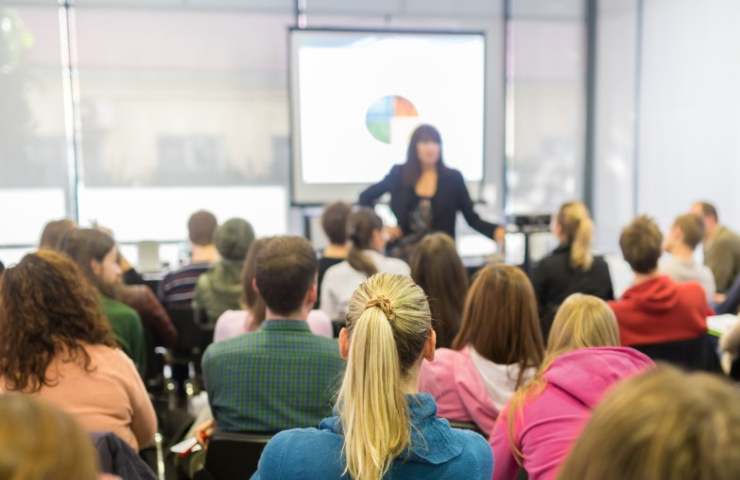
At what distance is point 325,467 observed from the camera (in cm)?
143

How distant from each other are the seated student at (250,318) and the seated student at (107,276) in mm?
329

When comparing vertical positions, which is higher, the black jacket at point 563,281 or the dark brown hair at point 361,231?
the dark brown hair at point 361,231

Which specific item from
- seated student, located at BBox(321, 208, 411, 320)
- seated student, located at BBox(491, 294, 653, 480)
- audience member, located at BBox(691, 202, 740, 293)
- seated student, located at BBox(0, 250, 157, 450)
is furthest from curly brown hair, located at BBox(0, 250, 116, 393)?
audience member, located at BBox(691, 202, 740, 293)

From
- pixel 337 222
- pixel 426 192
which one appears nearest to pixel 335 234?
pixel 337 222

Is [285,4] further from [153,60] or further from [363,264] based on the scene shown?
[363,264]

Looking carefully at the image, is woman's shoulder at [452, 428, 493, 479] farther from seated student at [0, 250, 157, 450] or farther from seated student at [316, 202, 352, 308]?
seated student at [316, 202, 352, 308]

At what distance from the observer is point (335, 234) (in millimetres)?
4113

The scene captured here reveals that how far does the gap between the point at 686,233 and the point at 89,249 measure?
308 centimetres

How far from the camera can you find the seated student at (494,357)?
7.81 feet

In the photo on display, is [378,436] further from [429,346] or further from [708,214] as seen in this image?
[708,214]

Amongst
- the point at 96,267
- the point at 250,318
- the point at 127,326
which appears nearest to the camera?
the point at 250,318

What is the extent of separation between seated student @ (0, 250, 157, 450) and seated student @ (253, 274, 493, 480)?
0.86 metres

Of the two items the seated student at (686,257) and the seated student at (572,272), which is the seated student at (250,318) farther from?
the seated student at (686,257)

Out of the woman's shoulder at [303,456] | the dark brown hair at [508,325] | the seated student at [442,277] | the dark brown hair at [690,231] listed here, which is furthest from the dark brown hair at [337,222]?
the woman's shoulder at [303,456]
